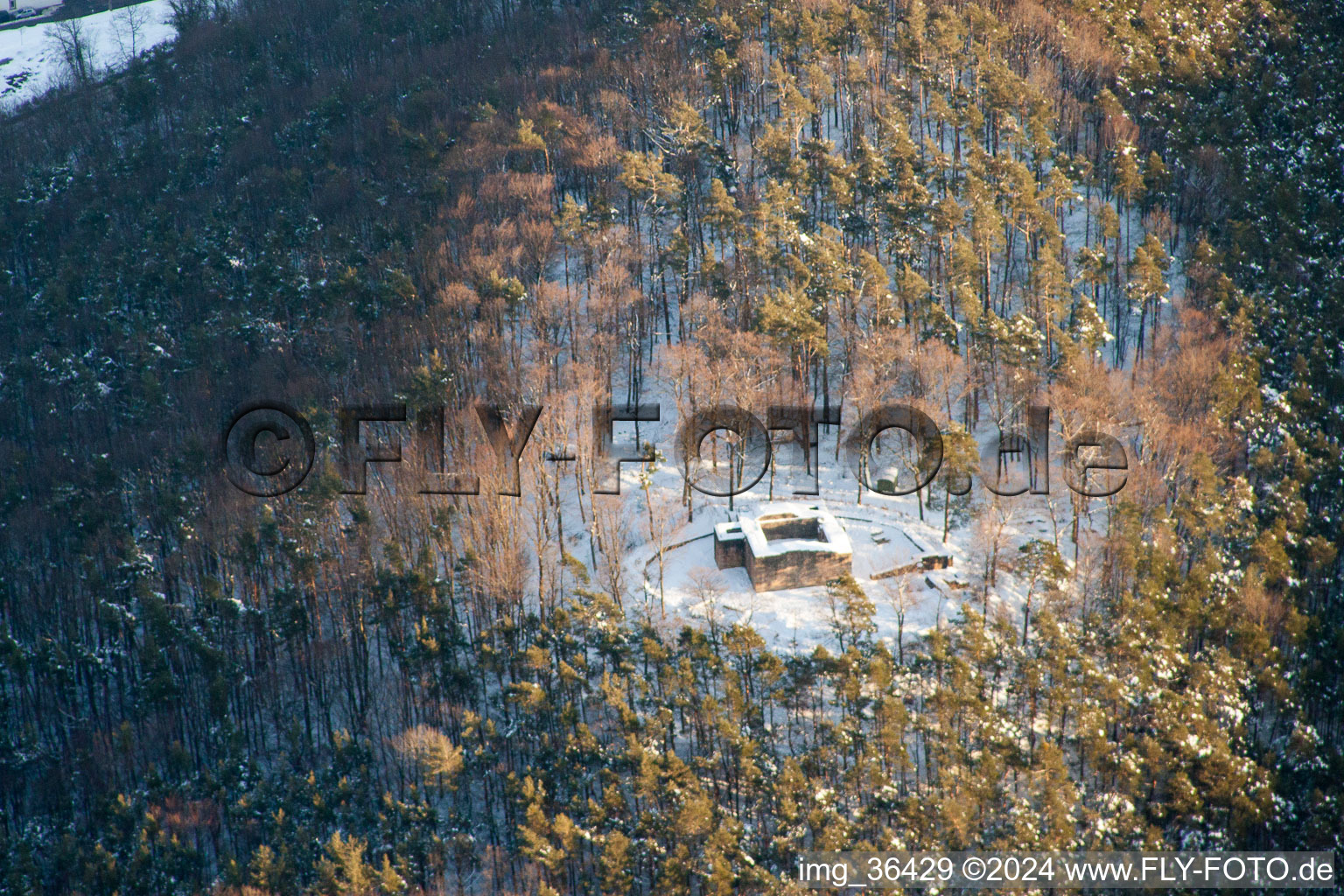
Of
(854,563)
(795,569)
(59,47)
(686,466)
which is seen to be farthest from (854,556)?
(59,47)

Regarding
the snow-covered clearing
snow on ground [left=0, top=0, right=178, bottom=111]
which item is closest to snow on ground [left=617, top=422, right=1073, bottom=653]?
the snow-covered clearing

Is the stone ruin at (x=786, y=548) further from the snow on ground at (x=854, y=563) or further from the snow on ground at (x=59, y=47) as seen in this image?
the snow on ground at (x=59, y=47)

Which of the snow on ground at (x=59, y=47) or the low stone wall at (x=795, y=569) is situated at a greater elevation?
the snow on ground at (x=59, y=47)

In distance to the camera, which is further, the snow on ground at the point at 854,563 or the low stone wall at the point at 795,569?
the low stone wall at the point at 795,569

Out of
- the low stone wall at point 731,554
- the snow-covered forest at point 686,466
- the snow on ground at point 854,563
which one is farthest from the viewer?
the low stone wall at point 731,554

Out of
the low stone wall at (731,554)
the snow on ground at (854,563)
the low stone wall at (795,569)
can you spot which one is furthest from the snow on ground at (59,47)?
the low stone wall at (795,569)

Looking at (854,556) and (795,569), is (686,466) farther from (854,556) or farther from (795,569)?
(854,556)
